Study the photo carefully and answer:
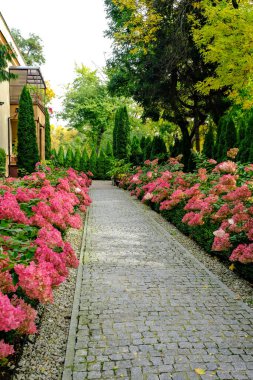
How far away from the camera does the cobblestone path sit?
2955 millimetres

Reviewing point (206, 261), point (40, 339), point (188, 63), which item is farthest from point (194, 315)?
point (188, 63)

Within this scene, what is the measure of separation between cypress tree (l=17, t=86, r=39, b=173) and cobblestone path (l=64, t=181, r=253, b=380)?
11.0m

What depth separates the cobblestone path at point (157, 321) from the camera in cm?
296

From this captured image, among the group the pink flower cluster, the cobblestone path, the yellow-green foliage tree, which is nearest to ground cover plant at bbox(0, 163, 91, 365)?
the cobblestone path

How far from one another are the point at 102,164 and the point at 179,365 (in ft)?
93.2

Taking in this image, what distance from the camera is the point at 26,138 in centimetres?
1678

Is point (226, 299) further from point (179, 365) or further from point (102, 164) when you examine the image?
point (102, 164)

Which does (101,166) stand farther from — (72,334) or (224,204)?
(72,334)

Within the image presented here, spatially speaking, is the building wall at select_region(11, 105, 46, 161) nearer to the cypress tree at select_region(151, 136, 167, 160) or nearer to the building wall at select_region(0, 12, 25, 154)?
the building wall at select_region(0, 12, 25, 154)

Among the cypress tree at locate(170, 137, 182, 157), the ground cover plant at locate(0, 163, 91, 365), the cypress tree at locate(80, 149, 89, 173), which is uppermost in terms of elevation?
the cypress tree at locate(170, 137, 182, 157)

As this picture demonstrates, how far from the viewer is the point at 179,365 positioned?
297 cm

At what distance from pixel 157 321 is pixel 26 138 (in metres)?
14.4

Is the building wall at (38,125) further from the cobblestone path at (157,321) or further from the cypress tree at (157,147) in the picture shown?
the cobblestone path at (157,321)

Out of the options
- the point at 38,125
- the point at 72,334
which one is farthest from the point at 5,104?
the point at 72,334
